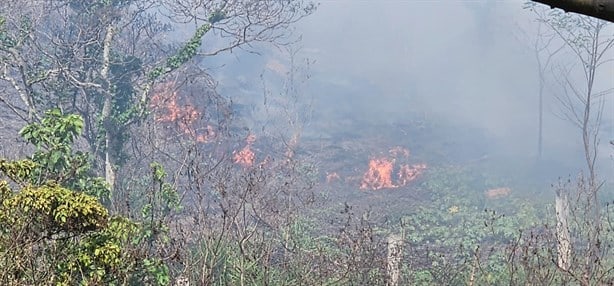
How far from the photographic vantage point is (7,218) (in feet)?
13.5

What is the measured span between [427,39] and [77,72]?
2288 centimetres

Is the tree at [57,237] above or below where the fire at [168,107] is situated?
Answer: below

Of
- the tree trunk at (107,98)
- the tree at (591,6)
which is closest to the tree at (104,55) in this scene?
the tree trunk at (107,98)

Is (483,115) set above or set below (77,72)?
above

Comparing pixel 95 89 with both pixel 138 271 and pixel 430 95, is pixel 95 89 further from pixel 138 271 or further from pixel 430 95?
pixel 430 95

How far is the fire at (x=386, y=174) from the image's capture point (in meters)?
17.7

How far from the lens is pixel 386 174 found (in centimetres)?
1827

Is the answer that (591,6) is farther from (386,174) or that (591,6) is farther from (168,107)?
(386,174)

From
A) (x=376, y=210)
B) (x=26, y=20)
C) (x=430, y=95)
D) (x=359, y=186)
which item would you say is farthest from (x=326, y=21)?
(x=26, y=20)

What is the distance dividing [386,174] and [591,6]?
57.8ft

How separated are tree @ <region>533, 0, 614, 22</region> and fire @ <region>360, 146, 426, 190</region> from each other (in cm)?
1659

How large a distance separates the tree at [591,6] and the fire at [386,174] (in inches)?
653

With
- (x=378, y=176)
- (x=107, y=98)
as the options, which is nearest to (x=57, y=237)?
(x=107, y=98)

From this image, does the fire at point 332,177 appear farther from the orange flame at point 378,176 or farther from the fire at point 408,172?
the fire at point 408,172
